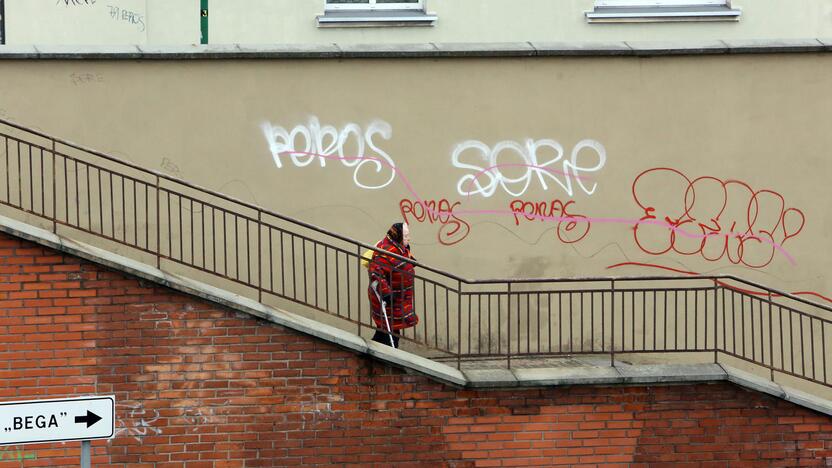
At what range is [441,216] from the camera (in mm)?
11961

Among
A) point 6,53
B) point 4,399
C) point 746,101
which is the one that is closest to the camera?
point 4,399

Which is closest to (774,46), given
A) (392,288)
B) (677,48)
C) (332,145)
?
(677,48)

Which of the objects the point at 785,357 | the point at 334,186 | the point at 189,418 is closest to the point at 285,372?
the point at 189,418

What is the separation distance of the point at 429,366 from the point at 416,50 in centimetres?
328

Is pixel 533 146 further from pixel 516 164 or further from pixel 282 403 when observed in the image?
pixel 282 403

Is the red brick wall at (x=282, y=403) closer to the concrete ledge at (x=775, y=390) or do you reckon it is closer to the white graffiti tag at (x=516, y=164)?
the concrete ledge at (x=775, y=390)

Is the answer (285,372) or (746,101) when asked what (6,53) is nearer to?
(285,372)

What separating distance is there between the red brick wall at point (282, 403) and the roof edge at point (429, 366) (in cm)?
9

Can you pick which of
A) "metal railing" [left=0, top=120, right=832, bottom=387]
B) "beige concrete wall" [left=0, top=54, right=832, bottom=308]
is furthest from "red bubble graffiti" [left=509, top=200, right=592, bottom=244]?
"metal railing" [left=0, top=120, right=832, bottom=387]

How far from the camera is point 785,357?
1205 cm

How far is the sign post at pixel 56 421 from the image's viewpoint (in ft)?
23.5

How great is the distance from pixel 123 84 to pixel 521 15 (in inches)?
162

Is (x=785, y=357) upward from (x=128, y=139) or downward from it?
downward

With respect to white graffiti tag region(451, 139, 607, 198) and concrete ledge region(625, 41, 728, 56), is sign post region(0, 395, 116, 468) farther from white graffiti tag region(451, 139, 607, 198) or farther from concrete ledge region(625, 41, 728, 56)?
concrete ledge region(625, 41, 728, 56)
